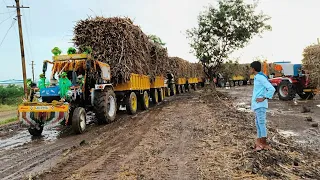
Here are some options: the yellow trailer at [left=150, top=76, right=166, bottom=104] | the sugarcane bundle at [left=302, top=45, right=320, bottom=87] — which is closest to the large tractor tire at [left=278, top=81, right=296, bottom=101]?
the sugarcane bundle at [left=302, top=45, right=320, bottom=87]

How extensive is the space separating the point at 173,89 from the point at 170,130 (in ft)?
63.8

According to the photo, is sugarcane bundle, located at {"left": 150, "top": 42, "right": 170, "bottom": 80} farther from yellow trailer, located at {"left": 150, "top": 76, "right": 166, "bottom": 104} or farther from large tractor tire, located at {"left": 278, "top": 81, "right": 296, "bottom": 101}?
large tractor tire, located at {"left": 278, "top": 81, "right": 296, "bottom": 101}

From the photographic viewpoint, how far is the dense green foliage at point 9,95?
32.9 metres

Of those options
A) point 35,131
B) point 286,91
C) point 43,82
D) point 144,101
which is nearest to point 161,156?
point 35,131

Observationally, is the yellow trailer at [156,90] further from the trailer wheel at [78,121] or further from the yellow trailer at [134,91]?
the trailer wheel at [78,121]

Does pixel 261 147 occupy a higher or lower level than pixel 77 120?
lower

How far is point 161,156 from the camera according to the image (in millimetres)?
6426

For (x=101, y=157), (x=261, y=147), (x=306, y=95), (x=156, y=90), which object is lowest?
(x=101, y=157)

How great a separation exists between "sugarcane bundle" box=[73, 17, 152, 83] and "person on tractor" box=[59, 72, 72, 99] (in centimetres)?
255

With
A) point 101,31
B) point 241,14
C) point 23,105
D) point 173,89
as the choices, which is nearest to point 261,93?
point 23,105

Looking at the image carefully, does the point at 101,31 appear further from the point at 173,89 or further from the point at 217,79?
the point at 217,79

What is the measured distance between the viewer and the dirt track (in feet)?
17.2

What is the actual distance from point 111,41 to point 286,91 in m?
10.6

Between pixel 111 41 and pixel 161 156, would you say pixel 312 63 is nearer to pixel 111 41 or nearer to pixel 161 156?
pixel 111 41
